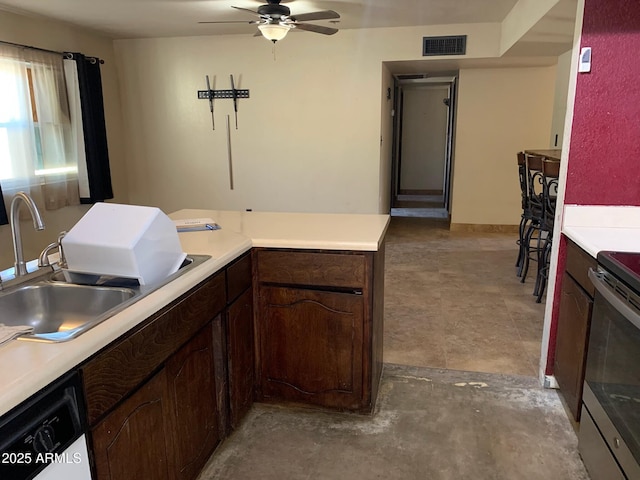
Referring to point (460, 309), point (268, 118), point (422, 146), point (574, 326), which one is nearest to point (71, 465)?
point (574, 326)

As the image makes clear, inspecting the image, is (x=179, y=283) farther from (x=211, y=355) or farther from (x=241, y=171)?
(x=241, y=171)

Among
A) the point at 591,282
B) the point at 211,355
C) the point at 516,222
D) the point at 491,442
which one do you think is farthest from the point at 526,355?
the point at 516,222

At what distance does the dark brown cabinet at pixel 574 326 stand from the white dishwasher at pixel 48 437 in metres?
1.79

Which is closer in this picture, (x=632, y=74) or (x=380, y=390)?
(x=632, y=74)

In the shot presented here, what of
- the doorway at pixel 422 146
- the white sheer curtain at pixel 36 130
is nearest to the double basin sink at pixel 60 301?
the white sheer curtain at pixel 36 130

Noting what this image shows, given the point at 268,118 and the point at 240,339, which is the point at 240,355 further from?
the point at 268,118

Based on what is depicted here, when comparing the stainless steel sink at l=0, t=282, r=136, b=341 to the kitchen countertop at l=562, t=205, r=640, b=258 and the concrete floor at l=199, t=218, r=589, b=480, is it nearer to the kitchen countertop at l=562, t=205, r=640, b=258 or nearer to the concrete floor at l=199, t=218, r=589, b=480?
the concrete floor at l=199, t=218, r=589, b=480

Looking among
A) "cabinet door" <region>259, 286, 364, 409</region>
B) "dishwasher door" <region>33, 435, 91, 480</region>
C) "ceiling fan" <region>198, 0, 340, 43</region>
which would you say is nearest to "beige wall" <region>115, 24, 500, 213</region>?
"ceiling fan" <region>198, 0, 340, 43</region>

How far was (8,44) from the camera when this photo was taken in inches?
157

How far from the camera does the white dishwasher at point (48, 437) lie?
0.92 metres

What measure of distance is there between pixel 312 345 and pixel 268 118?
147 inches

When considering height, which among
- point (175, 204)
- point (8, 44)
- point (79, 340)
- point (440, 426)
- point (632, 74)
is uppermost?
point (8, 44)

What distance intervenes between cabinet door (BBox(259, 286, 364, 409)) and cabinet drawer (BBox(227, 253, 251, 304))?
0.38 feet

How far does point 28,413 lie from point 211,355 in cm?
89
